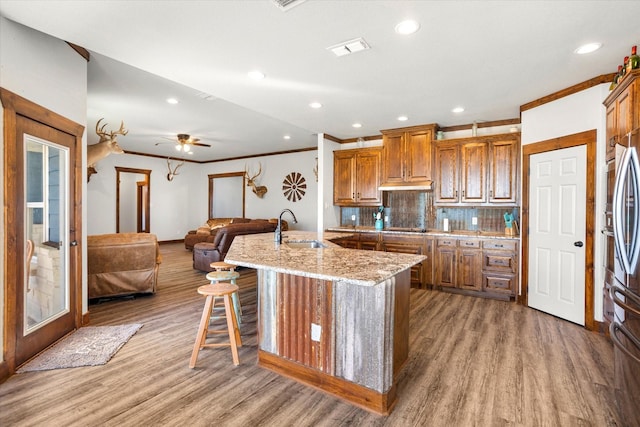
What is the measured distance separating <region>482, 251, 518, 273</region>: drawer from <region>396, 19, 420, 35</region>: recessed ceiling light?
129 inches

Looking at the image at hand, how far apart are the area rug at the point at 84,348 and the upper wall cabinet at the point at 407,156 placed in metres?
4.11

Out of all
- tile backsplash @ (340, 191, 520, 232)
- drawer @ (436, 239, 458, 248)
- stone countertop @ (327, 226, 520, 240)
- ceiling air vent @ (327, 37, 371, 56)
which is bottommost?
drawer @ (436, 239, 458, 248)

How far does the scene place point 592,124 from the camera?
10.9 ft

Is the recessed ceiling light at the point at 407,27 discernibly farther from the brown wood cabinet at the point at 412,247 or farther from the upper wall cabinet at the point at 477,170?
the brown wood cabinet at the point at 412,247

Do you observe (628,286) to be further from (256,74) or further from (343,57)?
(256,74)

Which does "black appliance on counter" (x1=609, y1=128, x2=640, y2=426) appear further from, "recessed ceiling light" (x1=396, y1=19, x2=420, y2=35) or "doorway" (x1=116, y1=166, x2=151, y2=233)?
"doorway" (x1=116, y1=166, x2=151, y2=233)

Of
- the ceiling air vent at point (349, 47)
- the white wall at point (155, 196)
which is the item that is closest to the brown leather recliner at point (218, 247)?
the white wall at point (155, 196)

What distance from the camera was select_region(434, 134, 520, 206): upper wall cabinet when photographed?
452 cm

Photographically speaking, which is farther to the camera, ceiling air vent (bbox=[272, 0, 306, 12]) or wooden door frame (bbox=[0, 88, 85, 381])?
wooden door frame (bbox=[0, 88, 85, 381])

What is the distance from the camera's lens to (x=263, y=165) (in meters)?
9.13

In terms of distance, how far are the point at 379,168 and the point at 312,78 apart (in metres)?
2.66

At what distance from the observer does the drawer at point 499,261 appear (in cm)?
432

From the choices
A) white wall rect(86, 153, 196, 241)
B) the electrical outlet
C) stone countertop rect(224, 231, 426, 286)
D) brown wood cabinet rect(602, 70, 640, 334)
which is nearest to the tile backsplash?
brown wood cabinet rect(602, 70, 640, 334)

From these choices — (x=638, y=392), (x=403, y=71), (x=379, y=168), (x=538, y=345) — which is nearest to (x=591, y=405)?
(x=638, y=392)
